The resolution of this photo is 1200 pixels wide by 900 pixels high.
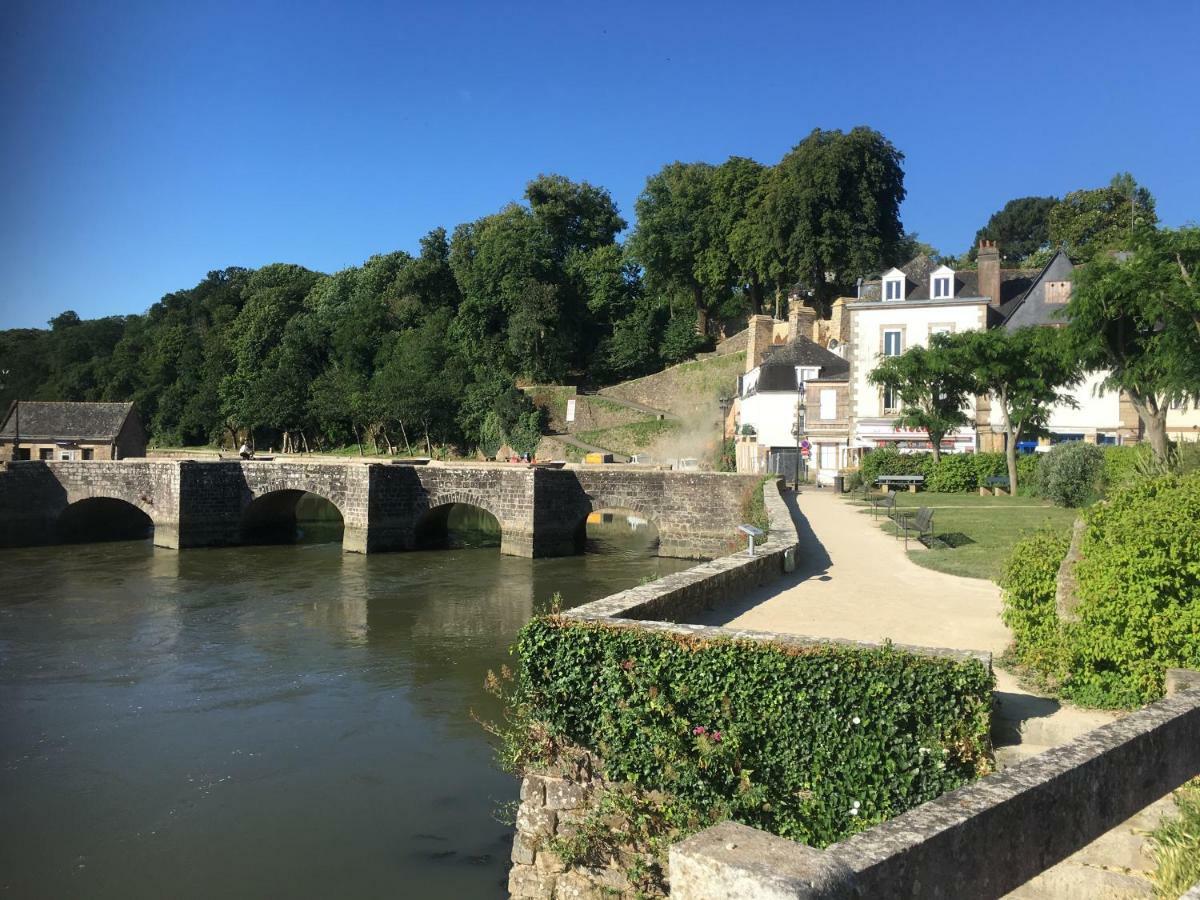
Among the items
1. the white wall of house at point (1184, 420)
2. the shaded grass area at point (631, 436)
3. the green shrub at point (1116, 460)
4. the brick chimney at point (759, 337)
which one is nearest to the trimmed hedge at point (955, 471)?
the green shrub at point (1116, 460)

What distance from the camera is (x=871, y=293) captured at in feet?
132

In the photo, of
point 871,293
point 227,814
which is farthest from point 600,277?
point 227,814

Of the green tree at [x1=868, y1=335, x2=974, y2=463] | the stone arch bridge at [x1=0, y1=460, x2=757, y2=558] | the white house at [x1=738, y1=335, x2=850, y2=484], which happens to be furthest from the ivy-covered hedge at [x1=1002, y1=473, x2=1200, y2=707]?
the white house at [x1=738, y1=335, x2=850, y2=484]

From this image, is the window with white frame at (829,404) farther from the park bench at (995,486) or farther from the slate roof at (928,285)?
the park bench at (995,486)

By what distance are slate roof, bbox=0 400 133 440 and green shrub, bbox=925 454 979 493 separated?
34.1m

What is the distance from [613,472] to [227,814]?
1942cm

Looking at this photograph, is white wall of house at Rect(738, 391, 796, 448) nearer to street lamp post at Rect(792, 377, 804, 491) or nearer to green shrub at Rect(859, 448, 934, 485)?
street lamp post at Rect(792, 377, 804, 491)

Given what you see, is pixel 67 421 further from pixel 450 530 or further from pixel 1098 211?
pixel 1098 211

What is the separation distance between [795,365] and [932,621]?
106 ft

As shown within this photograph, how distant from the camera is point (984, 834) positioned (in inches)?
150

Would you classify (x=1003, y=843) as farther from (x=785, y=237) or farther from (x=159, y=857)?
(x=785, y=237)

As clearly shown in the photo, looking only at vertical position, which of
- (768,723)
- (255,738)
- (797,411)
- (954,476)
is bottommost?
(255,738)

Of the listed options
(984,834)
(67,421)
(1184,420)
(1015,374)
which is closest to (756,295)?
(1184,420)

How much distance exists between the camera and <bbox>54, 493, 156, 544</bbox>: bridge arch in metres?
31.4
